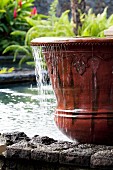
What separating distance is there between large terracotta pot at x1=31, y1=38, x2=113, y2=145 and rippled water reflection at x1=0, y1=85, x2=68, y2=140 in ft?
3.60

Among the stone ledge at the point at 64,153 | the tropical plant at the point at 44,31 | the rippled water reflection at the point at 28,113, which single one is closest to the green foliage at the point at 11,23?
the tropical plant at the point at 44,31

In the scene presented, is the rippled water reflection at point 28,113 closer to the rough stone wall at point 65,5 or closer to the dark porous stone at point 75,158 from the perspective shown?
the dark porous stone at point 75,158

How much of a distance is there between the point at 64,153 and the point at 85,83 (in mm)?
467

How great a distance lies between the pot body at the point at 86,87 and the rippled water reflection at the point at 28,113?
3.61 feet

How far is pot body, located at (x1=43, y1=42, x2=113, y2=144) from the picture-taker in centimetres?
332

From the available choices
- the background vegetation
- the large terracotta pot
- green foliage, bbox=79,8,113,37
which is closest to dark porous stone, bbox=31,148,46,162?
the large terracotta pot

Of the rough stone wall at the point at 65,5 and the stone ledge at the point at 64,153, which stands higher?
the stone ledge at the point at 64,153

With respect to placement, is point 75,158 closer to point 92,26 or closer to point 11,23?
point 92,26

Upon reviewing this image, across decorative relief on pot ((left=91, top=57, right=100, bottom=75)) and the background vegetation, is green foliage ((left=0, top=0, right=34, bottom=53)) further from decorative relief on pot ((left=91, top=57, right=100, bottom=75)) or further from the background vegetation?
decorative relief on pot ((left=91, top=57, right=100, bottom=75))

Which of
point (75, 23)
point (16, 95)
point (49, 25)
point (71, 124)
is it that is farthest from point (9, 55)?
point (71, 124)

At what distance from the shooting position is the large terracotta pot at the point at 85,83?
10.9ft

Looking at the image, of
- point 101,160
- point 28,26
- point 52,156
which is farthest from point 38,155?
point 28,26

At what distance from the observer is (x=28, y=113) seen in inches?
241

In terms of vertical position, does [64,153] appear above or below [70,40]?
below
